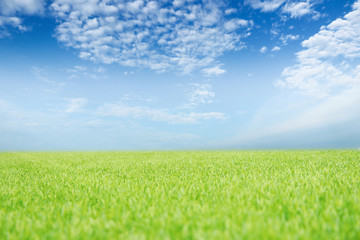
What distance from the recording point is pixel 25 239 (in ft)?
8.43

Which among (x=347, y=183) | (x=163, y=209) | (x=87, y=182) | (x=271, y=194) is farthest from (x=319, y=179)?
(x=87, y=182)

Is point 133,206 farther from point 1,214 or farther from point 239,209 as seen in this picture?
point 1,214

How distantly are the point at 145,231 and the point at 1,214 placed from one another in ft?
7.40

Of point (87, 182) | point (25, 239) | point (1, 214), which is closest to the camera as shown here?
point (25, 239)

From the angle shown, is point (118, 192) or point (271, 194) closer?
point (271, 194)

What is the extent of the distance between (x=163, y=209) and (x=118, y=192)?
1374 mm

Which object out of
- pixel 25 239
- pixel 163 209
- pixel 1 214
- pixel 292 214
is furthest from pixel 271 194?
pixel 1 214

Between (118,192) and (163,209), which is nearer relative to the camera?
(163,209)

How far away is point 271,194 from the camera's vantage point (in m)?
3.66

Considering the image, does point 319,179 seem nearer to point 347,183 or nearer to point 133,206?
Answer: point 347,183

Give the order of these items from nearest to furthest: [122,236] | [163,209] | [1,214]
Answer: [122,236], [163,209], [1,214]

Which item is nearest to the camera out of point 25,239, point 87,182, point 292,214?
point 25,239

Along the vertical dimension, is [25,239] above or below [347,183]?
below

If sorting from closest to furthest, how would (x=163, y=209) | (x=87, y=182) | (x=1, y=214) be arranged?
(x=163, y=209), (x=1, y=214), (x=87, y=182)
